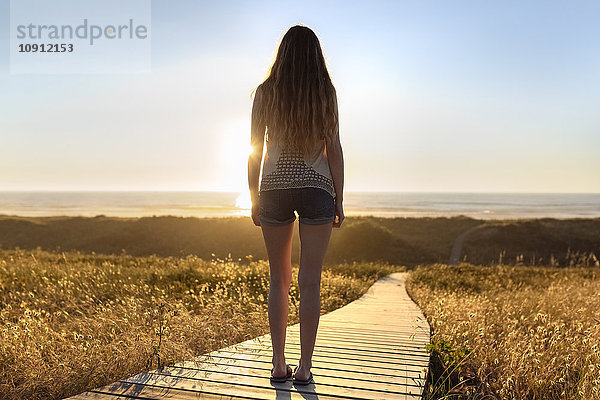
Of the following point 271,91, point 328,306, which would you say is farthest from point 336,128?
point 328,306

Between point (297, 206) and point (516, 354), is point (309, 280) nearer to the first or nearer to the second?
point (297, 206)

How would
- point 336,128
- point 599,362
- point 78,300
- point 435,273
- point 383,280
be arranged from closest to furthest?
point 336,128 < point 599,362 < point 78,300 < point 383,280 < point 435,273

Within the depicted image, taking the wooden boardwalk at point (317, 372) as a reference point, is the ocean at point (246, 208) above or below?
below

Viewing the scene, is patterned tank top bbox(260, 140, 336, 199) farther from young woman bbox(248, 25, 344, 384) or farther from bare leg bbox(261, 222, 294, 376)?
bare leg bbox(261, 222, 294, 376)

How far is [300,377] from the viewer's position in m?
3.53

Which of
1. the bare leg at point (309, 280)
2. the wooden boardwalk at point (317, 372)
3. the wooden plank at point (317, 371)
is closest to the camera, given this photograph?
the wooden boardwalk at point (317, 372)

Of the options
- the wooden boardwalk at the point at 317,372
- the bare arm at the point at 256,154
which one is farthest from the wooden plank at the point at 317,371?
the bare arm at the point at 256,154

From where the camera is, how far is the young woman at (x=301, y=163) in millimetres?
3357

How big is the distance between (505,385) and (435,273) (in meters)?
10.7

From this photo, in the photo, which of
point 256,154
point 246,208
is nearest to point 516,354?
point 256,154

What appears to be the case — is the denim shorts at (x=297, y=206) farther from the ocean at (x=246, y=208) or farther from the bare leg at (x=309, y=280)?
the ocean at (x=246, y=208)

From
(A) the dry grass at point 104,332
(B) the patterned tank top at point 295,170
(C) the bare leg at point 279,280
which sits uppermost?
(B) the patterned tank top at point 295,170

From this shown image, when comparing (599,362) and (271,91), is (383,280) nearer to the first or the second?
(599,362)

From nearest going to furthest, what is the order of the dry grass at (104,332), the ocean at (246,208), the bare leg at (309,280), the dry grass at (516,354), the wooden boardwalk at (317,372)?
the wooden boardwalk at (317,372), the bare leg at (309,280), the dry grass at (104,332), the dry grass at (516,354), the ocean at (246,208)
